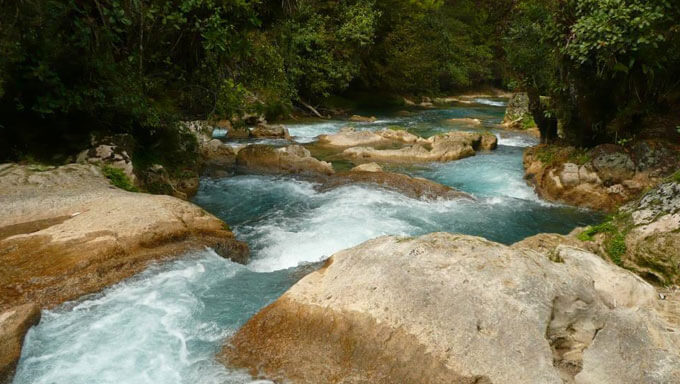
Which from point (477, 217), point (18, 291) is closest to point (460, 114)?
point (477, 217)

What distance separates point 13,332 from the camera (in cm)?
340

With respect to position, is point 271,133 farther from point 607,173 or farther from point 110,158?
point 607,173

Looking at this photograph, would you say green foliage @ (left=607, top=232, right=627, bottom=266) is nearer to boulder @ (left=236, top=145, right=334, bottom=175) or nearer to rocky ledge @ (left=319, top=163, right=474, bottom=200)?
rocky ledge @ (left=319, top=163, right=474, bottom=200)

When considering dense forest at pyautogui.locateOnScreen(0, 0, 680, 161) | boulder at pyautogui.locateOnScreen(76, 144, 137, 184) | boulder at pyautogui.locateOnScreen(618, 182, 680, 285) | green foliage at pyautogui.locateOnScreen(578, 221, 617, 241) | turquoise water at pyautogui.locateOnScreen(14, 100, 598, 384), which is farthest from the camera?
boulder at pyautogui.locateOnScreen(76, 144, 137, 184)

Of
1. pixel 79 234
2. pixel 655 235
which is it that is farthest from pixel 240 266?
pixel 655 235

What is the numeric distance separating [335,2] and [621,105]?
17.7 meters

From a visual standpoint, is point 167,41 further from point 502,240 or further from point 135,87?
point 502,240

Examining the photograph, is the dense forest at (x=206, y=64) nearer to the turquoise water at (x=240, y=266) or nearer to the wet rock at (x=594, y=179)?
the wet rock at (x=594, y=179)

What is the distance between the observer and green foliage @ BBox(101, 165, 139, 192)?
701 centimetres

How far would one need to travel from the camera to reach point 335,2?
23.5 metres

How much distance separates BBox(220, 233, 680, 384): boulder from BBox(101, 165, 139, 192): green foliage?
4.49 metres

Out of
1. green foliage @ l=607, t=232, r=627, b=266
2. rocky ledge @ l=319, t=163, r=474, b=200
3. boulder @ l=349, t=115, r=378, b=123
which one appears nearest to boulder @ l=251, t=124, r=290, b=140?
boulder @ l=349, t=115, r=378, b=123

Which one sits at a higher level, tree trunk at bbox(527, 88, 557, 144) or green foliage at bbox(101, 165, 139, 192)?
tree trunk at bbox(527, 88, 557, 144)

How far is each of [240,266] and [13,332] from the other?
2330 mm
